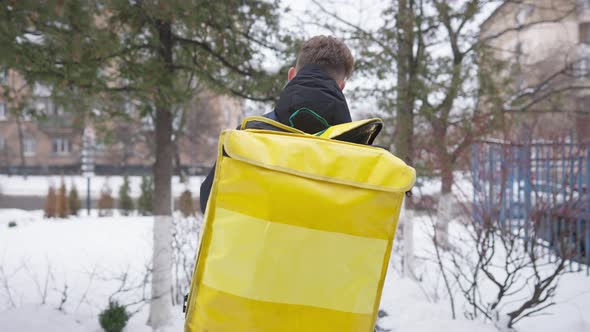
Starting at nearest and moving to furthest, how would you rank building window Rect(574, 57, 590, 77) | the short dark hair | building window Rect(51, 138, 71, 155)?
the short dark hair < building window Rect(574, 57, 590, 77) < building window Rect(51, 138, 71, 155)

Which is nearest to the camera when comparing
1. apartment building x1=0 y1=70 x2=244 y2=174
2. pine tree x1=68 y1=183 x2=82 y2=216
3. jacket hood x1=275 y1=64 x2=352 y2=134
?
jacket hood x1=275 y1=64 x2=352 y2=134

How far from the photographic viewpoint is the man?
147 centimetres

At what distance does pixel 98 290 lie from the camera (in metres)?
5.48

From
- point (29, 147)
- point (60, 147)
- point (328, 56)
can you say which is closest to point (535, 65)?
point (328, 56)

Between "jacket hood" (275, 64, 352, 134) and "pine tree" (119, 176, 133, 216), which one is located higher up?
"jacket hood" (275, 64, 352, 134)

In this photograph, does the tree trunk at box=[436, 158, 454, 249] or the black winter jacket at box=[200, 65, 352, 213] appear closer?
the black winter jacket at box=[200, 65, 352, 213]

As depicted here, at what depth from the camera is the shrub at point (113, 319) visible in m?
3.94

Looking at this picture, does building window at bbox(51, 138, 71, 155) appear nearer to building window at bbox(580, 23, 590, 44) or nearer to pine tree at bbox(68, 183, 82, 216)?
pine tree at bbox(68, 183, 82, 216)

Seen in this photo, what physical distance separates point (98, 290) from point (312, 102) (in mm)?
5081

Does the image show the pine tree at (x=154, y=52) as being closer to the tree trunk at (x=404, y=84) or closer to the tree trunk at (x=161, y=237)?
the tree trunk at (x=161, y=237)

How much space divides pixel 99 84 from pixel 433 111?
4.19 m

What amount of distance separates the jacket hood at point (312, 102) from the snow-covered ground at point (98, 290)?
295 cm

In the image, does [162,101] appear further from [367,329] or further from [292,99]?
[367,329]

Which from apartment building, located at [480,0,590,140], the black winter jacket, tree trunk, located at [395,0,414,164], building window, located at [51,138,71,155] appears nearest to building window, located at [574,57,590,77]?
apartment building, located at [480,0,590,140]
